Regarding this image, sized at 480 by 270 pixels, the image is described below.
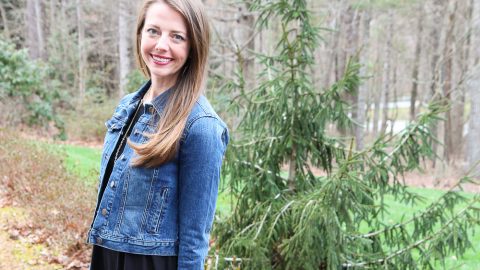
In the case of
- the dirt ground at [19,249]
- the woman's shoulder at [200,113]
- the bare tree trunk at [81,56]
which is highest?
the bare tree trunk at [81,56]

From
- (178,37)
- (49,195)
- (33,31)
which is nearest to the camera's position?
(178,37)

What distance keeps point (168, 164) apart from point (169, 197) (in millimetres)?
124

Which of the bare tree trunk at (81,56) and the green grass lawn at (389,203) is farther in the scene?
the bare tree trunk at (81,56)

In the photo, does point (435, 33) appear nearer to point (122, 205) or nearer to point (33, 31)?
point (33, 31)

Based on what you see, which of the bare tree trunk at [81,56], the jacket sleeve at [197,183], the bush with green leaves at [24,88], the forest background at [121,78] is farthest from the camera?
the bare tree trunk at [81,56]

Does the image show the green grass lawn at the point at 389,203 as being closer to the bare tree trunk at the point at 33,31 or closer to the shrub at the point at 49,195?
the shrub at the point at 49,195

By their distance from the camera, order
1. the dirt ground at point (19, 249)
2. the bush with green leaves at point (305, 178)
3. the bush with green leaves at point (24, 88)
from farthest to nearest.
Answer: the bush with green leaves at point (24, 88)
the dirt ground at point (19, 249)
the bush with green leaves at point (305, 178)

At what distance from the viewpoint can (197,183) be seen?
1.75 metres

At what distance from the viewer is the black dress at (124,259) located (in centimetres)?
186

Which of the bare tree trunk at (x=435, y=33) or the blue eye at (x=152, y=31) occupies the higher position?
the bare tree trunk at (x=435, y=33)

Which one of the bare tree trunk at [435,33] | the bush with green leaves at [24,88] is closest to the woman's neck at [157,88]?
the bush with green leaves at [24,88]

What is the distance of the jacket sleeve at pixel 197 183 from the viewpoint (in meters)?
1.74

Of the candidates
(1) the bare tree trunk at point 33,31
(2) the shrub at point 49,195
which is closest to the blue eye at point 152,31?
(2) the shrub at point 49,195

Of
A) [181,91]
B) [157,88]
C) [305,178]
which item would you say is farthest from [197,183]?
[305,178]
